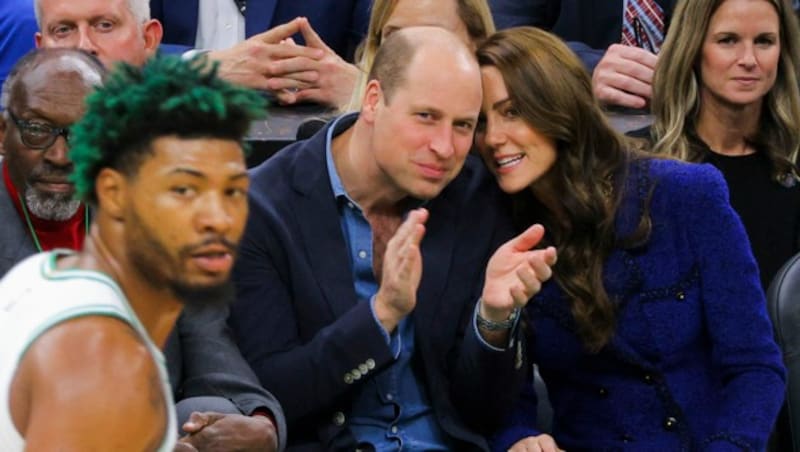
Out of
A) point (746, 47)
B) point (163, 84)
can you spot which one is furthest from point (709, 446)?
point (163, 84)

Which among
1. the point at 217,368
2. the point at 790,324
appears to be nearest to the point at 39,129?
the point at 217,368

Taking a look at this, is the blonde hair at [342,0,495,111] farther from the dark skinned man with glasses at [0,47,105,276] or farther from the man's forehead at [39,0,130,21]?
the dark skinned man with glasses at [0,47,105,276]

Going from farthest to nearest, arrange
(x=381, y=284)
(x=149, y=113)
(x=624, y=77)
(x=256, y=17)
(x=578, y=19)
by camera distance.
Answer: (x=578, y=19)
(x=256, y=17)
(x=624, y=77)
(x=381, y=284)
(x=149, y=113)

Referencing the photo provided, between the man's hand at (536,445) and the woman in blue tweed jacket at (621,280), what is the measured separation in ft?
0.04

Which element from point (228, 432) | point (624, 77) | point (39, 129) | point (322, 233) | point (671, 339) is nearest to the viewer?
point (228, 432)

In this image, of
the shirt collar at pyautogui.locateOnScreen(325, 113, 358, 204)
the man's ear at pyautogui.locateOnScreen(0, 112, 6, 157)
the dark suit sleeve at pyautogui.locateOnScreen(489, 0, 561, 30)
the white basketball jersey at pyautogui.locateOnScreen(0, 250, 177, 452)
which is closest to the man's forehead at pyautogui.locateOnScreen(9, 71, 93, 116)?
the man's ear at pyautogui.locateOnScreen(0, 112, 6, 157)

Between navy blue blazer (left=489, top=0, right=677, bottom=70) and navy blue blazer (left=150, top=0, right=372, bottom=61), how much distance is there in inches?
16.1

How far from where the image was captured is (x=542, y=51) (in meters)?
→ 3.66

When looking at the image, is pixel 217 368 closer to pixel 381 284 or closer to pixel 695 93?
pixel 381 284

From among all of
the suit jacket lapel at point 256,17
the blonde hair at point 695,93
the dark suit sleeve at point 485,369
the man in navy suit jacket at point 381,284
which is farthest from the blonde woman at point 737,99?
the suit jacket lapel at point 256,17

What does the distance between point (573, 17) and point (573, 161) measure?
4.28 feet

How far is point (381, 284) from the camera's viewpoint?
11.3 feet

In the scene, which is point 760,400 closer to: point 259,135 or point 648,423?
point 648,423

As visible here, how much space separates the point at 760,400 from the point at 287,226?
1.11m
